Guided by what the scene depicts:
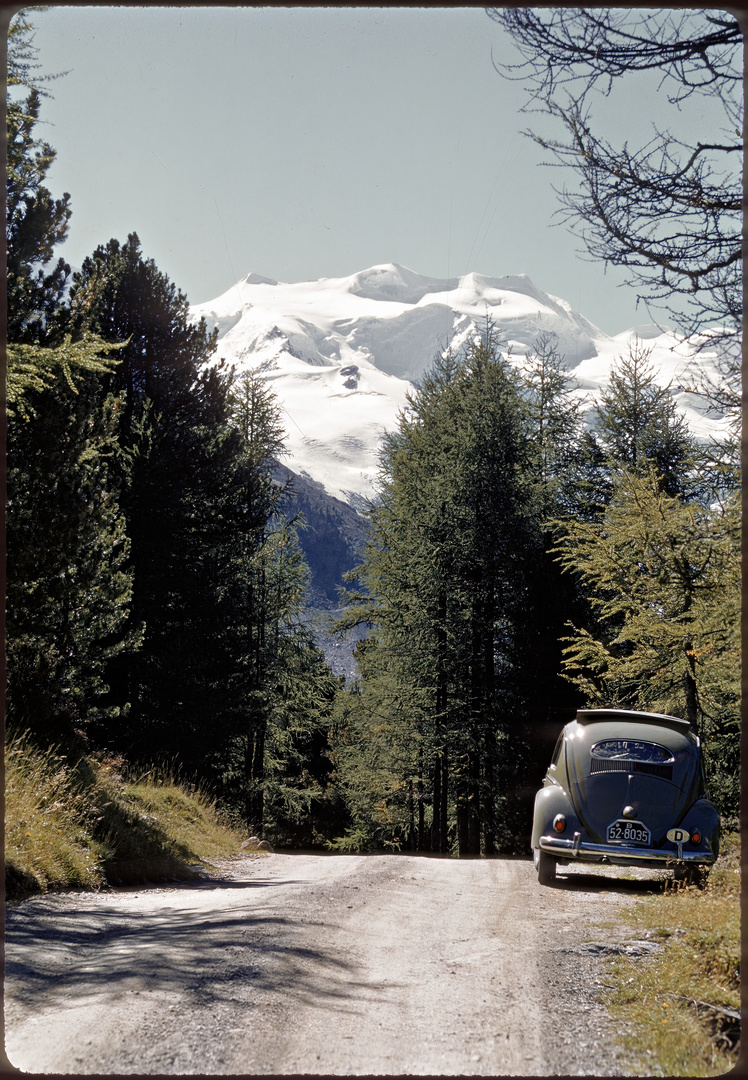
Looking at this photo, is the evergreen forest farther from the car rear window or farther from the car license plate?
the car license plate

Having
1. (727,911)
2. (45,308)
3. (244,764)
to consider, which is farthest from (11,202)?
(244,764)

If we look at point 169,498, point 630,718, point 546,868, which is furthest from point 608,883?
point 169,498

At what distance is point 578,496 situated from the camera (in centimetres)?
2464

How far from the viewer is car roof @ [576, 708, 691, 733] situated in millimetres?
9310

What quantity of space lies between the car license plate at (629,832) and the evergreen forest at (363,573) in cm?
338

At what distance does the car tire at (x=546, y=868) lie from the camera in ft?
29.8

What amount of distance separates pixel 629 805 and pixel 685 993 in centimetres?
443

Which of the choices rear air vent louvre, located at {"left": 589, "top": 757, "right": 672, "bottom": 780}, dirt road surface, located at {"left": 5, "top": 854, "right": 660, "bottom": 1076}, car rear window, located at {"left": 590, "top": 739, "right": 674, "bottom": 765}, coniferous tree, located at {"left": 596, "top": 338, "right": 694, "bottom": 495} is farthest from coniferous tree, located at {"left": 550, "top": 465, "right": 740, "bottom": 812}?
coniferous tree, located at {"left": 596, "top": 338, "right": 694, "bottom": 495}

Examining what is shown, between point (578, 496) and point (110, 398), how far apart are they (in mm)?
14882

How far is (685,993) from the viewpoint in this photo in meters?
4.13

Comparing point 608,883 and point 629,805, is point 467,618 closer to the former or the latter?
point 608,883

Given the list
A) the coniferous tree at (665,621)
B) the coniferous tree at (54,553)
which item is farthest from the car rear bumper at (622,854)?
the coniferous tree at (54,553)

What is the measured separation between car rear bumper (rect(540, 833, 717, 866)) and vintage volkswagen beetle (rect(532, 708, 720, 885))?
0.03ft

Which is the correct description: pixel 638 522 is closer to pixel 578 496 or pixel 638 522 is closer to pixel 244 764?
pixel 578 496
